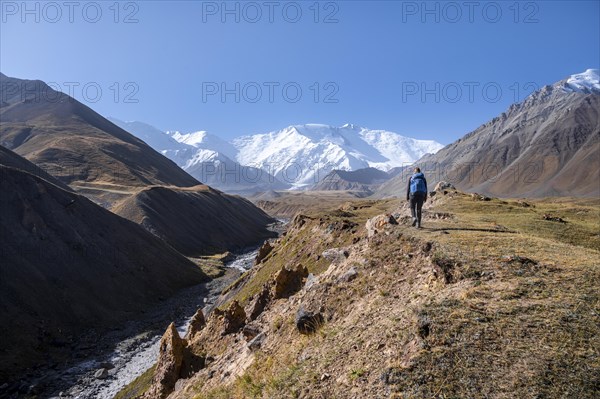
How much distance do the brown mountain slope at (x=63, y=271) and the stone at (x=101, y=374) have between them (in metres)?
7.32

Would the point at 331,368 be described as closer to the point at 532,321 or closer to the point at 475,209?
the point at 532,321

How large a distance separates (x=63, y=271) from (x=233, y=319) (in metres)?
45.2

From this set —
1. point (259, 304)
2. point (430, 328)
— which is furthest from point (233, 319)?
point (430, 328)

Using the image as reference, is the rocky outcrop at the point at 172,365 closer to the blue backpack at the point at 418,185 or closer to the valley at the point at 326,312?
the valley at the point at 326,312

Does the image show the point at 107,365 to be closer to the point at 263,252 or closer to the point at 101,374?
the point at 101,374

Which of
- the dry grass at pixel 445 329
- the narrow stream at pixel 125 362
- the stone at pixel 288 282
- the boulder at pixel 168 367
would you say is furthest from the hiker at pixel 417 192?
the narrow stream at pixel 125 362

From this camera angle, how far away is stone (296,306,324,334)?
1352 cm

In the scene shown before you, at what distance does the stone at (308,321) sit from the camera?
13.5m

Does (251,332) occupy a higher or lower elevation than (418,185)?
lower

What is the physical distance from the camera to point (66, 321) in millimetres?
49469

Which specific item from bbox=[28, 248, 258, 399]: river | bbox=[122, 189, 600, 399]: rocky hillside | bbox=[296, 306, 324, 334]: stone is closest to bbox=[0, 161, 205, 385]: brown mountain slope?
bbox=[28, 248, 258, 399]: river

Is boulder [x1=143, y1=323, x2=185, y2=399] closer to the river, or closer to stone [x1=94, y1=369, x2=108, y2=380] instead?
the river

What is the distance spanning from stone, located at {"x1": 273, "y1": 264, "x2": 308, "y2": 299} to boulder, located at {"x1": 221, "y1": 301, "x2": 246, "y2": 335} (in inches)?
119

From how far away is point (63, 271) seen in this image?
188ft
